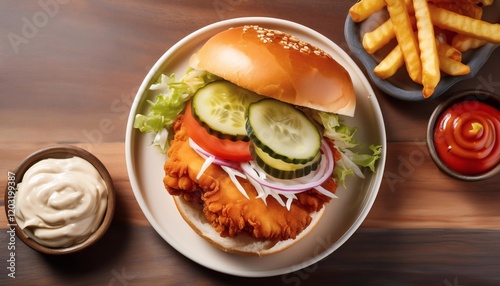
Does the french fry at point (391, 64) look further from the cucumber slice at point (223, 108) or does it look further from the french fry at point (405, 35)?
the cucumber slice at point (223, 108)

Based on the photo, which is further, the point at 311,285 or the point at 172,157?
the point at 311,285

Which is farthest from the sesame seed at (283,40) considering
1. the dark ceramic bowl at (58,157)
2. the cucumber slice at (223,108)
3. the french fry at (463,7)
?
the dark ceramic bowl at (58,157)

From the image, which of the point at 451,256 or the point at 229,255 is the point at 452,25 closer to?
the point at 451,256

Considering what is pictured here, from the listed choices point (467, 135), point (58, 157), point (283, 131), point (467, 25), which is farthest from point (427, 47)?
point (58, 157)

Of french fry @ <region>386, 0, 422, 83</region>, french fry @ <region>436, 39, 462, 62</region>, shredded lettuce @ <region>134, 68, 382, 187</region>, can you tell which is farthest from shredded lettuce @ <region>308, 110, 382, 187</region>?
french fry @ <region>436, 39, 462, 62</region>

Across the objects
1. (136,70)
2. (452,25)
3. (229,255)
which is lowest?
(229,255)

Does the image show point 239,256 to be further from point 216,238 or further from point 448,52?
point 448,52

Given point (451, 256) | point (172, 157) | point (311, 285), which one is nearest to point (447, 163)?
point (451, 256)
